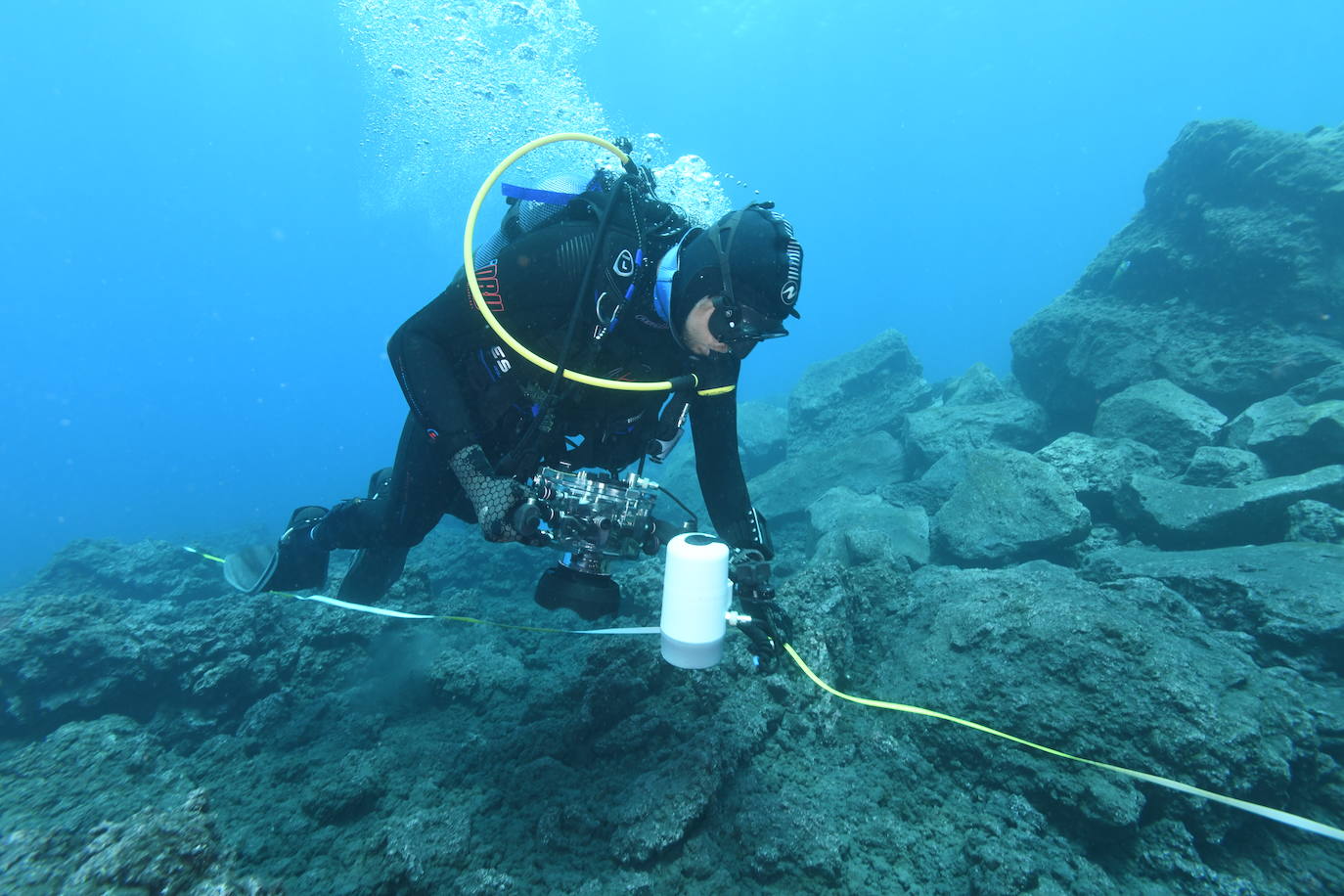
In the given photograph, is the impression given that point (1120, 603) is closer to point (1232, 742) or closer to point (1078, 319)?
point (1232, 742)

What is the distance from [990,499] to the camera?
648 cm

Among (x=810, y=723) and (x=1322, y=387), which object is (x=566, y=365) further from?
(x=1322, y=387)

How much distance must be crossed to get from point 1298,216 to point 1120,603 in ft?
35.1

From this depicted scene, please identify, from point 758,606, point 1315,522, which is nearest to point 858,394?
point 1315,522

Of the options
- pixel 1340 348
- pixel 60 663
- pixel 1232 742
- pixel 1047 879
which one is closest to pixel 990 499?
pixel 1232 742

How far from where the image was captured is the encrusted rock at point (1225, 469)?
6.18 m

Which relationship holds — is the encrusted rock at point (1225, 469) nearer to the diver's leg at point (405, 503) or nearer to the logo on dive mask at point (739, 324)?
the logo on dive mask at point (739, 324)

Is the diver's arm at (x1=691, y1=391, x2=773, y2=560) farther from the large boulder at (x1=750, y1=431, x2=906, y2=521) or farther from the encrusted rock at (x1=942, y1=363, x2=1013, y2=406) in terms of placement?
the encrusted rock at (x1=942, y1=363, x2=1013, y2=406)

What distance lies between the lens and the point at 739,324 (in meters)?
2.76

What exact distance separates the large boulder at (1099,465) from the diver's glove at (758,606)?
5.81 metres

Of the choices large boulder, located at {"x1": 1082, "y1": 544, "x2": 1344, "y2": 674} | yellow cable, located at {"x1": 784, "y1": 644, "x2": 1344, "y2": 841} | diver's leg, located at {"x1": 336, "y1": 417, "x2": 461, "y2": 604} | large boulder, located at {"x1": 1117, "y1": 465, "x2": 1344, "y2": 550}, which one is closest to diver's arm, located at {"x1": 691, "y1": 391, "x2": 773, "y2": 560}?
yellow cable, located at {"x1": 784, "y1": 644, "x2": 1344, "y2": 841}

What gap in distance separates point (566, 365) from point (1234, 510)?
660 cm

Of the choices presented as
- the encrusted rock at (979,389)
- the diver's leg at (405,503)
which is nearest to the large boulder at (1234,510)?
the diver's leg at (405,503)

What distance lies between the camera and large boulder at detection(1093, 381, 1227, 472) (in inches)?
292
